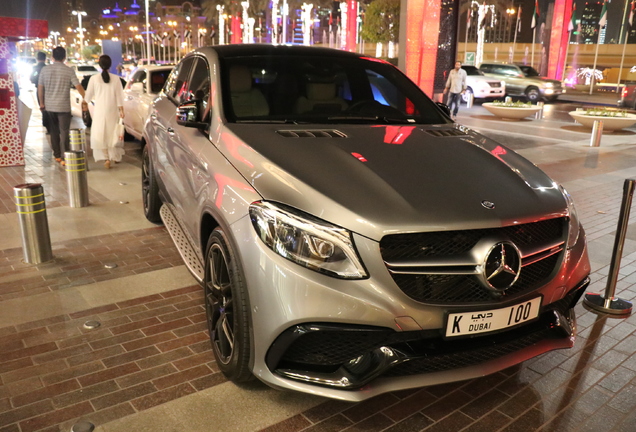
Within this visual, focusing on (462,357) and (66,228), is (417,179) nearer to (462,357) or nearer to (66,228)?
(462,357)

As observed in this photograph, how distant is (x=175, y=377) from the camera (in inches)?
128

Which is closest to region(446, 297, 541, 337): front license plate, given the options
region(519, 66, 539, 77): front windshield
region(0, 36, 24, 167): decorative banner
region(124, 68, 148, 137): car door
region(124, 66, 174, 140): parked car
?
region(124, 66, 174, 140): parked car

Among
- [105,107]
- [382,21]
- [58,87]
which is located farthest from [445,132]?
[382,21]

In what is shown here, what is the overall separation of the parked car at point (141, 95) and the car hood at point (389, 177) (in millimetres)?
6720

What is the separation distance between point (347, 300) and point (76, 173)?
5274 mm

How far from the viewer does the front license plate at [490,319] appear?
8.44ft

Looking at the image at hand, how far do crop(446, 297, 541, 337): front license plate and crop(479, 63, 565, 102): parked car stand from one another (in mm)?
23722

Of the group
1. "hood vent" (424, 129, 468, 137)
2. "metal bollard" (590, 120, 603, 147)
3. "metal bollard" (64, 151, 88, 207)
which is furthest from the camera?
"metal bollard" (590, 120, 603, 147)

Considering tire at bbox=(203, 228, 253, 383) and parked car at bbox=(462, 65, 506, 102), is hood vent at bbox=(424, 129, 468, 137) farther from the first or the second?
parked car at bbox=(462, 65, 506, 102)

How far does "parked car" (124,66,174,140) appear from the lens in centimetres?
980

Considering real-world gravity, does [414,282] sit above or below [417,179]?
below

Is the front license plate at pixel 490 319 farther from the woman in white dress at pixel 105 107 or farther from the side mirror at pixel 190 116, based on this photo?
Answer: the woman in white dress at pixel 105 107

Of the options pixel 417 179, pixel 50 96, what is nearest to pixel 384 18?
pixel 50 96

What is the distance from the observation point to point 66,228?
6070 mm
